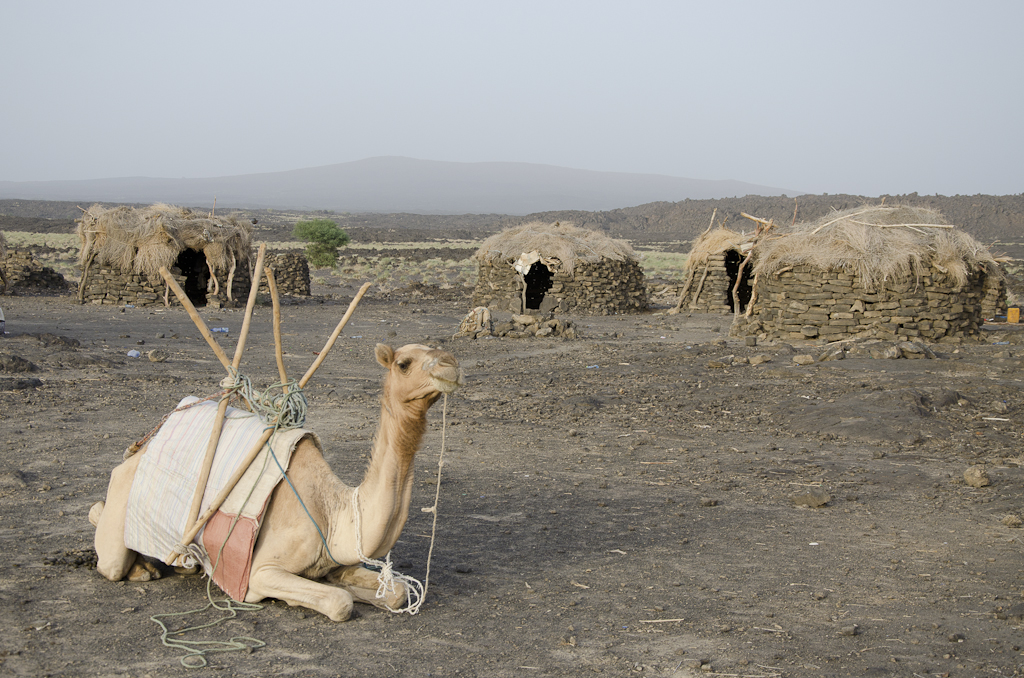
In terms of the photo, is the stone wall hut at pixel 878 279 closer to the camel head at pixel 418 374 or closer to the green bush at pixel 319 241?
the camel head at pixel 418 374

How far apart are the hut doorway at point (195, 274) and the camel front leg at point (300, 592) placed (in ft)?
75.6

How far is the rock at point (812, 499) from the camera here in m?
7.11

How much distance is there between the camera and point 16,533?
222 inches

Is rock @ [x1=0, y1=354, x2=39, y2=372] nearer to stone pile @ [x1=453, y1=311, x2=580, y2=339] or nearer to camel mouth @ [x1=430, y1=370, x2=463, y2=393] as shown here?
stone pile @ [x1=453, y1=311, x2=580, y2=339]

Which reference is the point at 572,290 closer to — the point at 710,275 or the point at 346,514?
the point at 710,275

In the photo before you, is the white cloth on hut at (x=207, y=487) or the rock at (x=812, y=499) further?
the rock at (x=812, y=499)

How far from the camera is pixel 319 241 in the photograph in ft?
142

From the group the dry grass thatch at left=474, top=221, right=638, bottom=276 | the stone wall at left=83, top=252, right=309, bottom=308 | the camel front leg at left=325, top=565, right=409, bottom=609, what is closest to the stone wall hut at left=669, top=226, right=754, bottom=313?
the dry grass thatch at left=474, top=221, right=638, bottom=276

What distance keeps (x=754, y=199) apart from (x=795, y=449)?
103 m

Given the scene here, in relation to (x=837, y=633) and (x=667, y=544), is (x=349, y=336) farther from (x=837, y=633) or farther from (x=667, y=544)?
(x=837, y=633)

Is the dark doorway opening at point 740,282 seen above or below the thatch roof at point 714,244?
below

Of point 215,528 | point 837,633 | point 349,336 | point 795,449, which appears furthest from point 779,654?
point 349,336

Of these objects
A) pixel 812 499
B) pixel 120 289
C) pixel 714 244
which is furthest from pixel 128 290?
pixel 812 499

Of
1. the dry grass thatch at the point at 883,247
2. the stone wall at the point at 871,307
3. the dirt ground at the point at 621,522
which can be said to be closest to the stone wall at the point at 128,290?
the dirt ground at the point at 621,522
